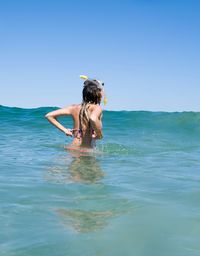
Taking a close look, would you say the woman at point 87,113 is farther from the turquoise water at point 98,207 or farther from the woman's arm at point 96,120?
the turquoise water at point 98,207

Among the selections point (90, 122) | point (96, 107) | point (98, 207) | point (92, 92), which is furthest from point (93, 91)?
point (98, 207)

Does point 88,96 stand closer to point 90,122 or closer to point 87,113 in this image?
point 87,113

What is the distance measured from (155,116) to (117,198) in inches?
684

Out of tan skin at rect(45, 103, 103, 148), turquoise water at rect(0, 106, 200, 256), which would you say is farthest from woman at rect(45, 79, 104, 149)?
turquoise water at rect(0, 106, 200, 256)

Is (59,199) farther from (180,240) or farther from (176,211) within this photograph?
(180,240)

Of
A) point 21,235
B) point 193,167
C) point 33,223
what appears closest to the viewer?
point 21,235

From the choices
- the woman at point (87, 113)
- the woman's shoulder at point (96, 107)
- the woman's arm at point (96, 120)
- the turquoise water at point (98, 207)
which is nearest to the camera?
the turquoise water at point (98, 207)

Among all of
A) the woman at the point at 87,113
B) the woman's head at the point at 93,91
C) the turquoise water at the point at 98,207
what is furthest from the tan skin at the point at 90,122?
the turquoise water at the point at 98,207

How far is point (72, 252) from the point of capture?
2381 millimetres

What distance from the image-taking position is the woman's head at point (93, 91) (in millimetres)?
6500

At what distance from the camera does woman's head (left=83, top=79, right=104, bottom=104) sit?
650 cm

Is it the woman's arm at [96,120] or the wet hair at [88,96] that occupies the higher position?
the wet hair at [88,96]

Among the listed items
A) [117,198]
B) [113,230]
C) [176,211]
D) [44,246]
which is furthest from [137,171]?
[44,246]

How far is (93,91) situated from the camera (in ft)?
21.3
